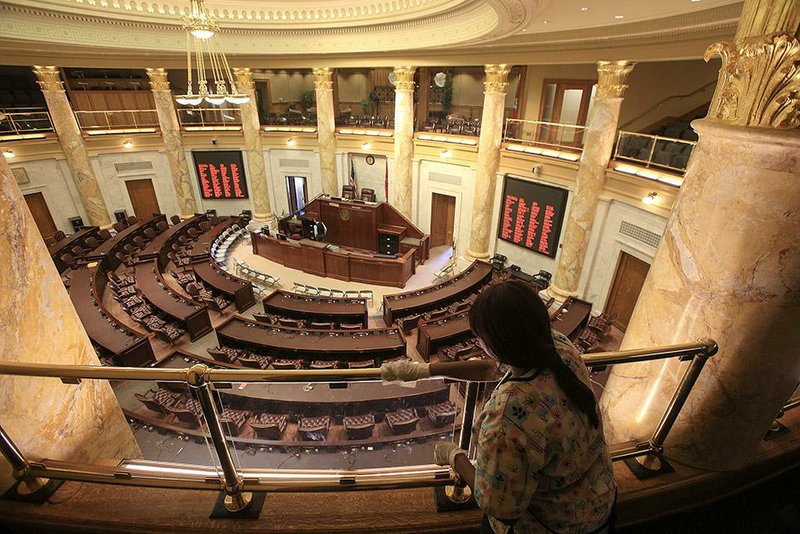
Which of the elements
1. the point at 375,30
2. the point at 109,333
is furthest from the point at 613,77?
the point at 109,333

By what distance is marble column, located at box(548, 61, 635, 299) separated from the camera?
8.51m

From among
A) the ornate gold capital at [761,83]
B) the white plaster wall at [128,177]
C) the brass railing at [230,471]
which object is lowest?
the white plaster wall at [128,177]

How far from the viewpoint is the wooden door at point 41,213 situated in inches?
521

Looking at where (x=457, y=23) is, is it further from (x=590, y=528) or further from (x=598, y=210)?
(x=590, y=528)

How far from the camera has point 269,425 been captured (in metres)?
5.34

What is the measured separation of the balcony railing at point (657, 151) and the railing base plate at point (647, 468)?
687cm

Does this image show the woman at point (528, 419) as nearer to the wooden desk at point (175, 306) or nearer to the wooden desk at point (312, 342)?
the wooden desk at point (312, 342)

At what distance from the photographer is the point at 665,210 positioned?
795cm

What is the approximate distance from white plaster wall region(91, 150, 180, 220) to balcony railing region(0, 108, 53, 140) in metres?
1.64

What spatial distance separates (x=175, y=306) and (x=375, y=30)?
378 inches

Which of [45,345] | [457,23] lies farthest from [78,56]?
[45,345]

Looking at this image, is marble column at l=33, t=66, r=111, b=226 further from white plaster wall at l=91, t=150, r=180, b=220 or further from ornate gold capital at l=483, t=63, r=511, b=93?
ornate gold capital at l=483, t=63, r=511, b=93

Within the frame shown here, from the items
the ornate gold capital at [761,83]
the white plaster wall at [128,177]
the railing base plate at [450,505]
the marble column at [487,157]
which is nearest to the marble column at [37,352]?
the railing base plate at [450,505]

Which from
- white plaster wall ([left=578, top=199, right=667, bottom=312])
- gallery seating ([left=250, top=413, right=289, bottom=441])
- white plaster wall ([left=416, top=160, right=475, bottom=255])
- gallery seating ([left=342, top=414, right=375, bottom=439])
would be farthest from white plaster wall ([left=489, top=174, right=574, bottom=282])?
gallery seating ([left=250, top=413, right=289, bottom=441])
